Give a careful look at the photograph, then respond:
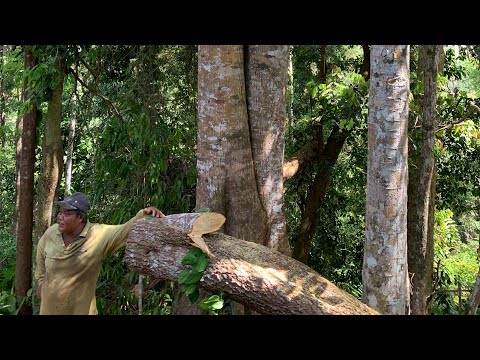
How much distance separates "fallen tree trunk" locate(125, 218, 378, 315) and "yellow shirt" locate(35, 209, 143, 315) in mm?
286

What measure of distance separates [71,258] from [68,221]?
26 cm

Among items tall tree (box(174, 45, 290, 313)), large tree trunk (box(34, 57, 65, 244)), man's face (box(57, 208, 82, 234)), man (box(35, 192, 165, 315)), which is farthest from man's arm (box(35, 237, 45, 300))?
large tree trunk (box(34, 57, 65, 244))

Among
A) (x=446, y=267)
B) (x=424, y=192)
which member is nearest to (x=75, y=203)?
(x=424, y=192)

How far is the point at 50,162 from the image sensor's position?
6711 mm

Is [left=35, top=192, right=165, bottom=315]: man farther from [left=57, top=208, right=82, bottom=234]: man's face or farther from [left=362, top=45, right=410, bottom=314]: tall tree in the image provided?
[left=362, top=45, right=410, bottom=314]: tall tree

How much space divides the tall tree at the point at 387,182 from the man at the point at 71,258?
1834 millimetres

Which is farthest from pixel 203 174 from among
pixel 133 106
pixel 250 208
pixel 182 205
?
pixel 133 106

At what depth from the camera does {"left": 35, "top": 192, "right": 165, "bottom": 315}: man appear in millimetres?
3594

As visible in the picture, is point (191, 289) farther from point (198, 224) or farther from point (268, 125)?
point (268, 125)

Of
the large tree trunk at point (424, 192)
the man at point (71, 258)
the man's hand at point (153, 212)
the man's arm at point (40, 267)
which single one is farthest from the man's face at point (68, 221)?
the large tree trunk at point (424, 192)

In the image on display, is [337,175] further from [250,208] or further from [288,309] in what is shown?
[288,309]

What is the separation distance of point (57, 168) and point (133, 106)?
4.17 feet
